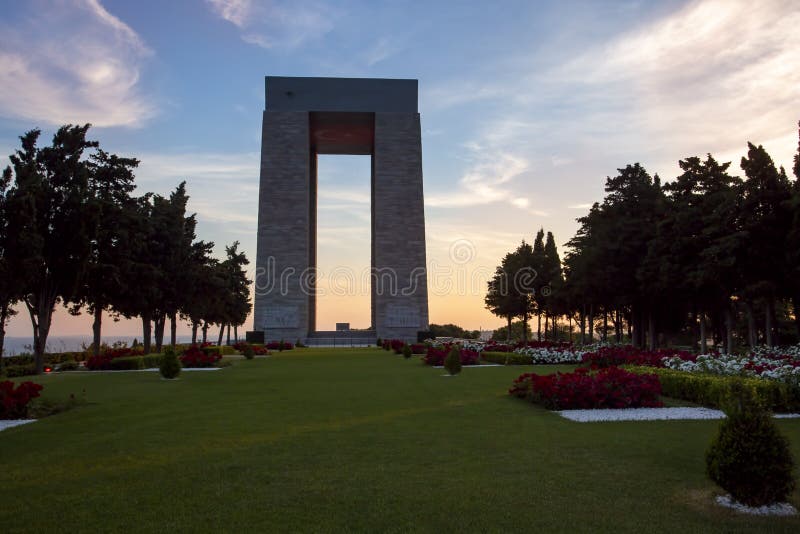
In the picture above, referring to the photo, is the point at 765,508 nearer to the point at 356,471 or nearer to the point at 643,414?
the point at 356,471

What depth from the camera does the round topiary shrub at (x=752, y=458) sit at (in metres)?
5.77

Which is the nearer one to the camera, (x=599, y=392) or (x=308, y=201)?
(x=599, y=392)

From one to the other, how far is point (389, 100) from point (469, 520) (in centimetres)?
6490

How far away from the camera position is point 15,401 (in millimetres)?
11820

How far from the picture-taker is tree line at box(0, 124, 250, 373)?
22.8 metres

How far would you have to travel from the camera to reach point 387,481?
680 centimetres

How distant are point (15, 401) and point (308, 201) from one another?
173 feet

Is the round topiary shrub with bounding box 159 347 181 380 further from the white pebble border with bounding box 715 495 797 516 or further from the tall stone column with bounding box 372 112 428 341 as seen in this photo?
the tall stone column with bounding box 372 112 428 341

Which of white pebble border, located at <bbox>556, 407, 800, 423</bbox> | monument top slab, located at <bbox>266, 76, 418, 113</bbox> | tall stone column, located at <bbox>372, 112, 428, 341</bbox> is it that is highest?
monument top slab, located at <bbox>266, 76, 418, 113</bbox>

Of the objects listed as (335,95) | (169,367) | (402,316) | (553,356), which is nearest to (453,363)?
(553,356)

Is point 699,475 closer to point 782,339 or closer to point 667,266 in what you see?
point 667,266

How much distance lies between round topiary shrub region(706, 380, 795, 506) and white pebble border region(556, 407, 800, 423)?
16.8 ft

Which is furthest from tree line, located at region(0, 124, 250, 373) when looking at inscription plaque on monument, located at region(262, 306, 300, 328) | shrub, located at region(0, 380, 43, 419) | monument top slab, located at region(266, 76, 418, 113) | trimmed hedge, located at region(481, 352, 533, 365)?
monument top slab, located at region(266, 76, 418, 113)

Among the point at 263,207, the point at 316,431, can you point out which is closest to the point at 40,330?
the point at 316,431
